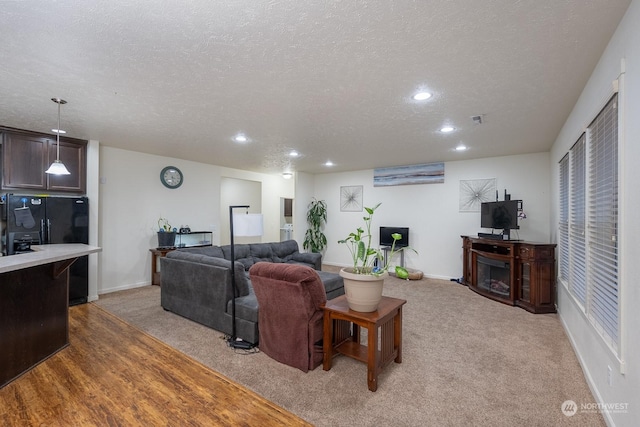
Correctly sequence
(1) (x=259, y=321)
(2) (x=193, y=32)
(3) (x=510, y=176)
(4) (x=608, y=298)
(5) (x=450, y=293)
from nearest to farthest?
(2) (x=193, y=32)
(4) (x=608, y=298)
(1) (x=259, y=321)
(5) (x=450, y=293)
(3) (x=510, y=176)

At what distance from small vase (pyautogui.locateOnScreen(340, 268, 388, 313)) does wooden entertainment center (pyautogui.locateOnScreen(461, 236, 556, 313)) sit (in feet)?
10.1

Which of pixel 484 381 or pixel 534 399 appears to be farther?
pixel 484 381

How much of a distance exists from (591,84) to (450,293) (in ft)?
11.5

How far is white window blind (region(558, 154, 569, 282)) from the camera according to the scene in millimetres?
3387

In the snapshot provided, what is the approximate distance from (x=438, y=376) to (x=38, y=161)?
5.51 m

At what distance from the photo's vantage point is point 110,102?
2.91m

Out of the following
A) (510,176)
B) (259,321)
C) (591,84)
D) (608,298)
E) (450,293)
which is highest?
(591,84)

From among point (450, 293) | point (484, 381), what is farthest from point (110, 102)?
point (450, 293)

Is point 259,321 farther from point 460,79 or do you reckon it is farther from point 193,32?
point 460,79

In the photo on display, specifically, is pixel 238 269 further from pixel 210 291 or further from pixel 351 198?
pixel 351 198

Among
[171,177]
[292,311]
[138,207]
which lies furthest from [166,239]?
[292,311]

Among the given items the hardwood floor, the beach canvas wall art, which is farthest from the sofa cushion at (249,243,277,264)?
the beach canvas wall art

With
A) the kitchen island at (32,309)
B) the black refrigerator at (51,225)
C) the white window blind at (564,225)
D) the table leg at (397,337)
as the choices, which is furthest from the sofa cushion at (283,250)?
the white window blind at (564,225)

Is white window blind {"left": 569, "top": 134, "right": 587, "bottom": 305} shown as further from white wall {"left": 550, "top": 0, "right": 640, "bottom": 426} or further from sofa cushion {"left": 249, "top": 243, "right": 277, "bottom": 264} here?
sofa cushion {"left": 249, "top": 243, "right": 277, "bottom": 264}
